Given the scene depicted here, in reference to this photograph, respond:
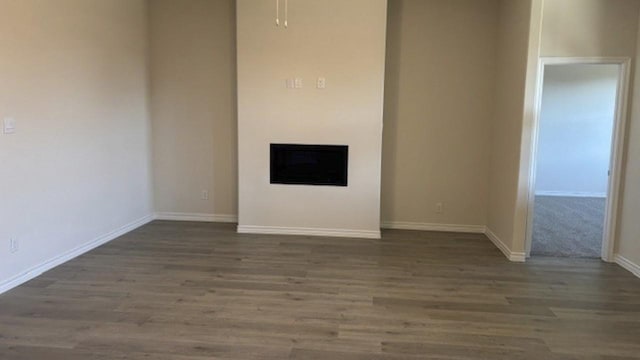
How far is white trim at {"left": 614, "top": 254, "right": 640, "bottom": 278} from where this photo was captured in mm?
4240

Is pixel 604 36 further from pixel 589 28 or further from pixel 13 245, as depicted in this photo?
pixel 13 245

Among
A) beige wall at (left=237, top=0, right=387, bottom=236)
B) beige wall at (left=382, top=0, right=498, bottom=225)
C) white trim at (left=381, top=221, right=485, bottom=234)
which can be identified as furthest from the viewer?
white trim at (left=381, top=221, right=485, bottom=234)

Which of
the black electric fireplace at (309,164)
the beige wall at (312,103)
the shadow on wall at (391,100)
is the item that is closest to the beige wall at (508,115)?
the shadow on wall at (391,100)

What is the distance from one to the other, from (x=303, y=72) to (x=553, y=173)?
19.4 feet

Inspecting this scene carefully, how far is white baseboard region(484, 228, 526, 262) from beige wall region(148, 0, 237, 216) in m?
3.21

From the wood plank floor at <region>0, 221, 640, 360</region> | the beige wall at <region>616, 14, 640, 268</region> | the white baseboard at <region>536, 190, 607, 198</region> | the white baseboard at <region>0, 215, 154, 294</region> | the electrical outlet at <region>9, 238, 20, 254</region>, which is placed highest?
the beige wall at <region>616, 14, 640, 268</region>

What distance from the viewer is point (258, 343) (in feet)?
9.47

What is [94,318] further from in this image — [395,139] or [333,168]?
[395,139]

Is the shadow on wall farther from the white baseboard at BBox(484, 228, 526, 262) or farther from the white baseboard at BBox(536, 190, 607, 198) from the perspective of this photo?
the white baseboard at BBox(536, 190, 607, 198)

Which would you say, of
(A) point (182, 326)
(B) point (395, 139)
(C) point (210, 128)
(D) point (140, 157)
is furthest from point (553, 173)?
(A) point (182, 326)

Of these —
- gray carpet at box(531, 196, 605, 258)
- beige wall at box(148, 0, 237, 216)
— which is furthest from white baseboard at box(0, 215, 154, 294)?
gray carpet at box(531, 196, 605, 258)

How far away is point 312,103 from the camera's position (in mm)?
5422

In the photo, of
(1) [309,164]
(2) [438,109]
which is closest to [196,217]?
(1) [309,164]

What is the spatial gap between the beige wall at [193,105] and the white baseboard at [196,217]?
0.04 meters
